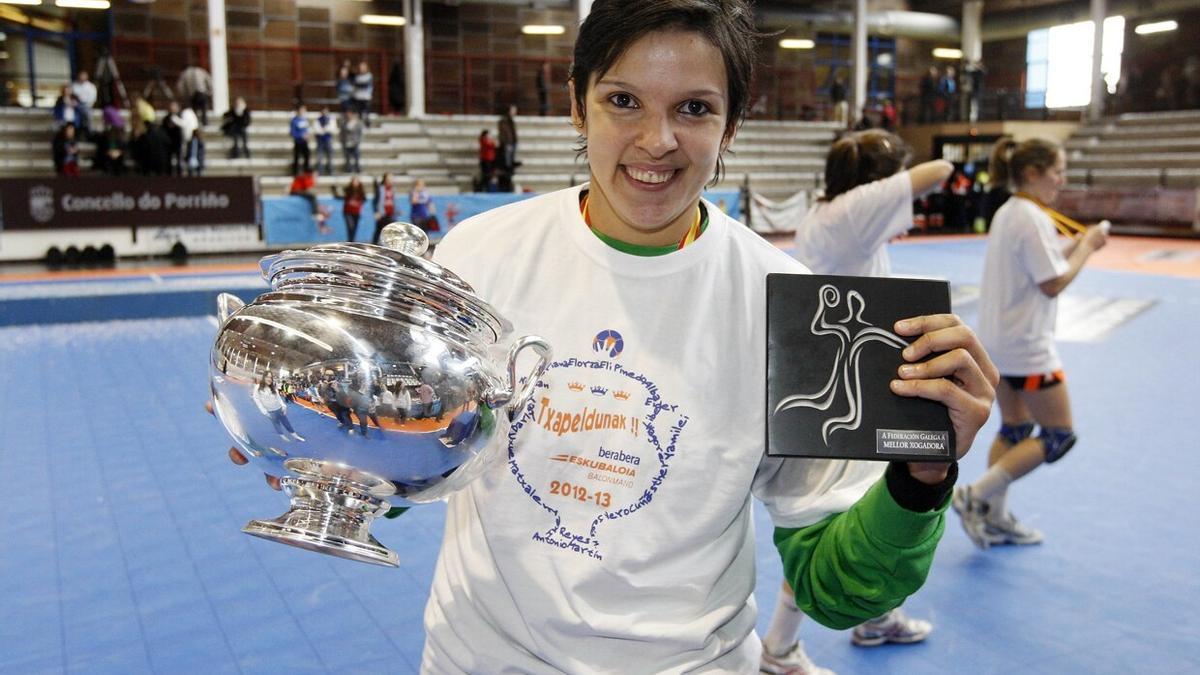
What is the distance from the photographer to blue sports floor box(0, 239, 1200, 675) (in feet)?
10.5

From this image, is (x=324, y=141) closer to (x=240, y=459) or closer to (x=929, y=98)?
(x=929, y=98)

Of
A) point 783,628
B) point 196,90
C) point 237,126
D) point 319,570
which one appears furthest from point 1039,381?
point 196,90

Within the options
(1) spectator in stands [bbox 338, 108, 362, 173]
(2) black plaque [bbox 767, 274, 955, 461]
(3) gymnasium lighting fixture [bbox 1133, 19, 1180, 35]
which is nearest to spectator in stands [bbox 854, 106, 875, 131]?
(1) spectator in stands [bbox 338, 108, 362, 173]

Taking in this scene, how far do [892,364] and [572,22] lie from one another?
86.0 feet

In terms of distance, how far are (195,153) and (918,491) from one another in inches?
676

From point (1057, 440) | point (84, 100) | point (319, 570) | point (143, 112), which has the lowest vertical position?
point (319, 570)

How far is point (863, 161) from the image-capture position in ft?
13.2

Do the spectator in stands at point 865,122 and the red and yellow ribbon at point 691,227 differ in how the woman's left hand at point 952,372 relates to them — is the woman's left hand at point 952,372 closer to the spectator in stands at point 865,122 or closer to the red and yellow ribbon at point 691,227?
the red and yellow ribbon at point 691,227

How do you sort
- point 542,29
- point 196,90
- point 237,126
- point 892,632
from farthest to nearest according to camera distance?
point 542,29, point 196,90, point 237,126, point 892,632

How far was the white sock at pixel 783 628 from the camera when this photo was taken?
10.2ft

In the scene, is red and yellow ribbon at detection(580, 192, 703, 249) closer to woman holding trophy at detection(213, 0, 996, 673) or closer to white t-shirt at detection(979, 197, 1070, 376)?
woman holding trophy at detection(213, 0, 996, 673)

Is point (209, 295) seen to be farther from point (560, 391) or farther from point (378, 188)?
point (560, 391)

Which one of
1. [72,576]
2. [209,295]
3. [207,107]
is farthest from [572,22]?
[72,576]

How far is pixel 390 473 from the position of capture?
1216 mm
